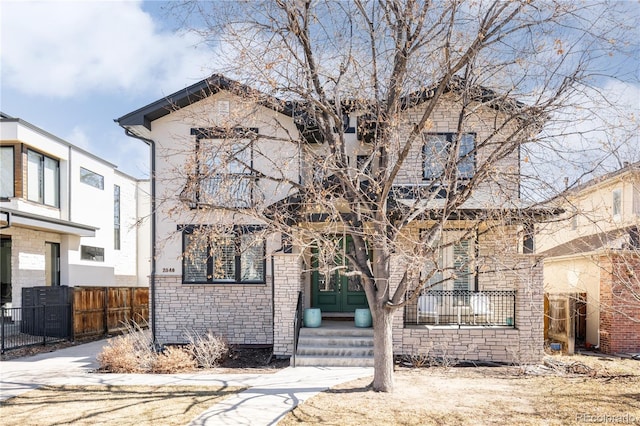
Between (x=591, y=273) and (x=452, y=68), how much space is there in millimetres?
9348

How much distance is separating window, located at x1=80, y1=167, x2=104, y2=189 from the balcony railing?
1459 cm

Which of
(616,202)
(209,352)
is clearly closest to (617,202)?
(616,202)

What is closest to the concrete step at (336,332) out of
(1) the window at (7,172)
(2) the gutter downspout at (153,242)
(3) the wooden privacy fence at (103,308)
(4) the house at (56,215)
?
(2) the gutter downspout at (153,242)

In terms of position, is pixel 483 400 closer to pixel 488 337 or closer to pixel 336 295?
pixel 488 337

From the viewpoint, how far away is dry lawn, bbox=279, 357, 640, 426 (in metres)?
6.94

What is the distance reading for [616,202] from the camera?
1691cm

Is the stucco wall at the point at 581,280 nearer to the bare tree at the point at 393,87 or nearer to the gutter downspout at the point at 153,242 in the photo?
the bare tree at the point at 393,87

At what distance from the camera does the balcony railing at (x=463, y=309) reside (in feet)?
39.1

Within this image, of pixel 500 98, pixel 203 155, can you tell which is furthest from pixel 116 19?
pixel 500 98

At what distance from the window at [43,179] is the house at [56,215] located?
0.03m

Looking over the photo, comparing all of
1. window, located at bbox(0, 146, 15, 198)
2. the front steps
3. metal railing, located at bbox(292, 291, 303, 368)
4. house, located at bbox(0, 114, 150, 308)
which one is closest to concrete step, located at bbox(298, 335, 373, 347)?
the front steps

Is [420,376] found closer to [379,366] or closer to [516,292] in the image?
[379,366]

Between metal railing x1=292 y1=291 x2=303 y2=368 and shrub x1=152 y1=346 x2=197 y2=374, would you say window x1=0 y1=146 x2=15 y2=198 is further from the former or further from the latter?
metal railing x1=292 y1=291 x2=303 y2=368

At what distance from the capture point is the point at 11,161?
1619 cm
